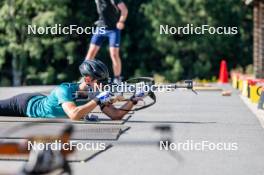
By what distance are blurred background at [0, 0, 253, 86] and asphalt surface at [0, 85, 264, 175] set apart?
14545 millimetres

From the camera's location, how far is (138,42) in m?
31.2

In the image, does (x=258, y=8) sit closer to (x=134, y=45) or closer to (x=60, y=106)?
(x=134, y=45)

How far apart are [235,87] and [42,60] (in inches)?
478

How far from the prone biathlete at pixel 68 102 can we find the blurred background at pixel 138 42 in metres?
18.0

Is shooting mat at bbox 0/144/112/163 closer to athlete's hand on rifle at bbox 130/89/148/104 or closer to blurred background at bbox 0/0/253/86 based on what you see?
athlete's hand on rifle at bbox 130/89/148/104

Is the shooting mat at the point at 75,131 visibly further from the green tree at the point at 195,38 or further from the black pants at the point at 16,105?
the green tree at the point at 195,38

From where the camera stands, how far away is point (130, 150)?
860 centimetres

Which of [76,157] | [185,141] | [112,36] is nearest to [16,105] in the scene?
[185,141]

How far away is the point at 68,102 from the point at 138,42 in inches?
840

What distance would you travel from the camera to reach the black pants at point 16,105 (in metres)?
10.8

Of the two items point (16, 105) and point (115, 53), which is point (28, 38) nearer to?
point (115, 53)

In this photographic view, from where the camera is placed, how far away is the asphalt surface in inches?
287

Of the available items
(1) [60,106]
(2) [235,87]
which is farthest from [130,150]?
(2) [235,87]

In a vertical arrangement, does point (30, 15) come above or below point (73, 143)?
above
